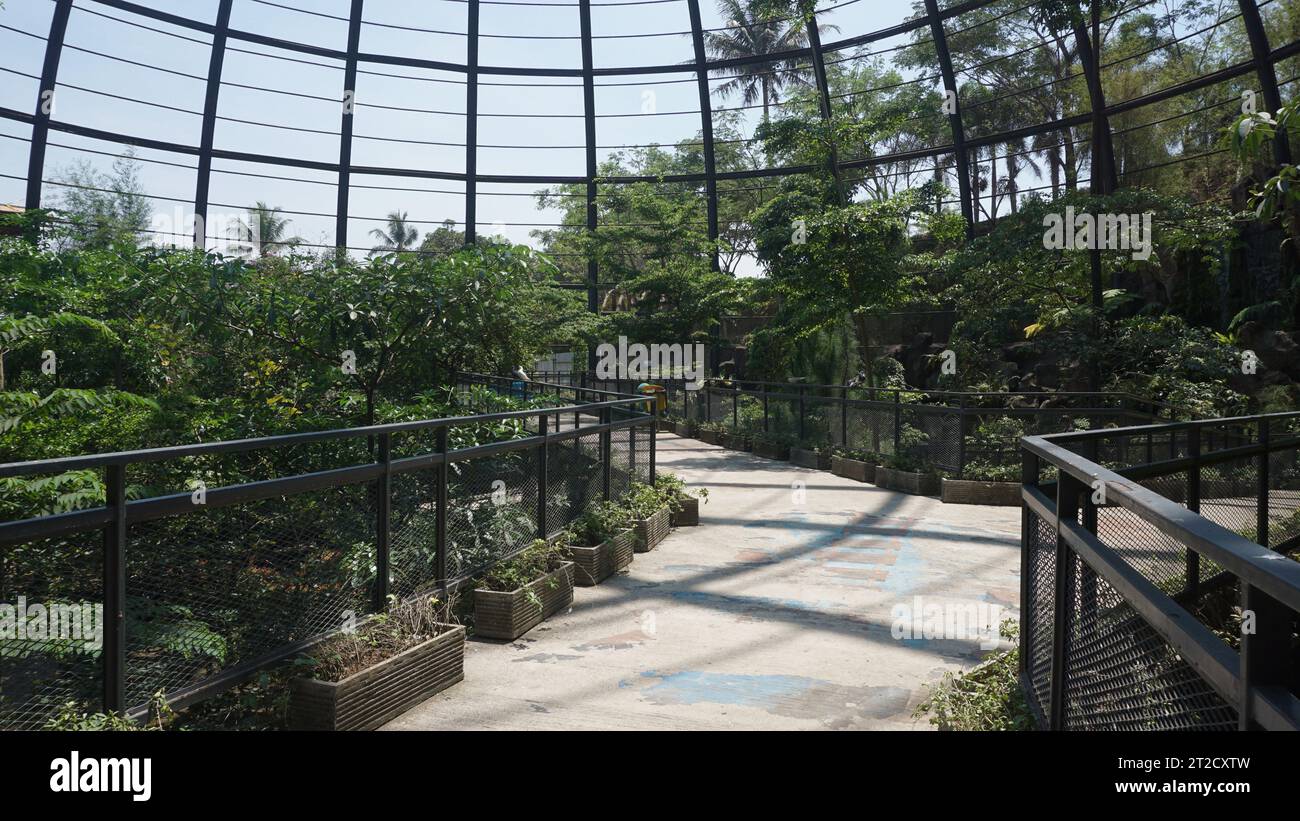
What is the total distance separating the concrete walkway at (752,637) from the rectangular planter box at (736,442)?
7484 mm

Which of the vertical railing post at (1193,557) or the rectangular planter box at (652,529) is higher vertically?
the vertical railing post at (1193,557)

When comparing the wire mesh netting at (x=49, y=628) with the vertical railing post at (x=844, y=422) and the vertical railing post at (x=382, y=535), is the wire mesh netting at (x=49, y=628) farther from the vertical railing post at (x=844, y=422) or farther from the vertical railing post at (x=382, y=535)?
the vertical railing post at (x=844, y=422)

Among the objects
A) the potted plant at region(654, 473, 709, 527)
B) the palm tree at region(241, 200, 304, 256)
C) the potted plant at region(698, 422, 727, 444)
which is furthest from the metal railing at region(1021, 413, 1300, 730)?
the potted plant at region(698, 422, 727, 444)

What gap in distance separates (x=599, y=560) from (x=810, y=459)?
8.97 meters

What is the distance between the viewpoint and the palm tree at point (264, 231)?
1637 centimetres

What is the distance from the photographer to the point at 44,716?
9.11 ft

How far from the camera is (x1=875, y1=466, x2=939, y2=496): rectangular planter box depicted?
12070 mm

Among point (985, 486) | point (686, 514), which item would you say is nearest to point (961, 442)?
point (985, 486)

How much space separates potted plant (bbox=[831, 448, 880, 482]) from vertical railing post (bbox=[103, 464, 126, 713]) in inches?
449

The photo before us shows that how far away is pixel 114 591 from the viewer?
293 cm

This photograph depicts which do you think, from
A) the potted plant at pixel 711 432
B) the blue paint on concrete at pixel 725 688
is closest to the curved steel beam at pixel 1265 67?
the potted plant at pixel 711 432

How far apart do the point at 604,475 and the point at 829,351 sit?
13.0 m
